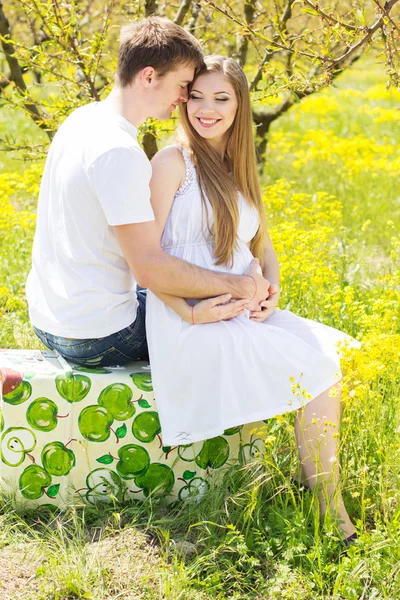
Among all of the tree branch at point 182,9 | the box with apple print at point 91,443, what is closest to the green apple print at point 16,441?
the box with apple print at point 91,443

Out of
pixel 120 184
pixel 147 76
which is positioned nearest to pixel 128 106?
pixel 147 76

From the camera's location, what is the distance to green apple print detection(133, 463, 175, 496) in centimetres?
279

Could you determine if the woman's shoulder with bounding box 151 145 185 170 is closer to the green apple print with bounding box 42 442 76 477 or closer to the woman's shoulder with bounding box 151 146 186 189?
the woman's shoulder with bounding box 151 146 186 189

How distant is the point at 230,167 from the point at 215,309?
640mm

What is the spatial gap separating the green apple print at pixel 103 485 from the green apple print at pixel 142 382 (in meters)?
0.32

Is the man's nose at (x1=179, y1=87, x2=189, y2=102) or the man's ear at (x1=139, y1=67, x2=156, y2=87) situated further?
the man's nose at (x1=179, y1=87, x2=189, y2=102)

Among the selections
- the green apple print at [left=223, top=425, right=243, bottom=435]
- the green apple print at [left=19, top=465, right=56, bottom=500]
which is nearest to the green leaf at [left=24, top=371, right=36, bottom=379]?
the green apple print at [left=19, top=465, right=56, bottom=500]

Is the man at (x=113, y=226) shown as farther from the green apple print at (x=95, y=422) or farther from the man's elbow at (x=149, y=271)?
the green apple print at (x=95, y=422)

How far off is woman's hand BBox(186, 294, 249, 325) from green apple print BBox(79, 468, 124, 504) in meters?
0.61

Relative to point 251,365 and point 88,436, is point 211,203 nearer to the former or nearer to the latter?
point 251,365

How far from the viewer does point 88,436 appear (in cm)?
273

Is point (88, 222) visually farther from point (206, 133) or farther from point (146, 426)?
point (146, 426)

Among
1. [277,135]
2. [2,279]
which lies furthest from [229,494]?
[277,135]

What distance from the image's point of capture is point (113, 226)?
259 centimetres
